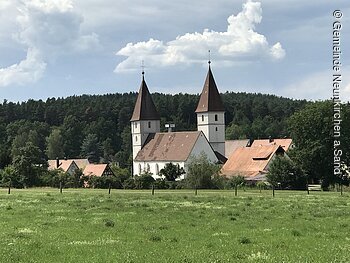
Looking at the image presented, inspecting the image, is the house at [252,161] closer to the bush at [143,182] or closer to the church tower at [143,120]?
the bush at [143,182]

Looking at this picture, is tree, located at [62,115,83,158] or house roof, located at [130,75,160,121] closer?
house roof, located at [130,75,160,121]

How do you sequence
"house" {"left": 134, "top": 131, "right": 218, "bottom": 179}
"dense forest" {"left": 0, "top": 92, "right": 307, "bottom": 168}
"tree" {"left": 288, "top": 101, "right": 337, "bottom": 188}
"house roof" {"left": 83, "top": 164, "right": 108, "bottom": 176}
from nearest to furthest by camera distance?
"tree" {"left": 288, "top": 101, "right": 337, "bottom": 188}, "house roof" {"left": 83, "top": 164, "right": 108, "bottom": 176}, "house" {"left": 134, "top": 131, "right": 218, "bottom": 179}, "dense forest" {"left": 0, "top": 92, "right": 307, "bottom": 168}

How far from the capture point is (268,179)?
71.0 m

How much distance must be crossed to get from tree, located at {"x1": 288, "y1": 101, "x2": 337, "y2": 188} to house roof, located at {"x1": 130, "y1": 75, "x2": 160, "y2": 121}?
44.1 metres

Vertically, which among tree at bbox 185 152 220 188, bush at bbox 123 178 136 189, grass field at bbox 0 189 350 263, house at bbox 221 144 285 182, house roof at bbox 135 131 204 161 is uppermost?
house roof at bbox 135 131 204 161

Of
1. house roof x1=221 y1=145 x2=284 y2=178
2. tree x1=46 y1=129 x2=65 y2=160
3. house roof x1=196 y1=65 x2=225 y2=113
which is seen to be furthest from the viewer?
tree x1=46 y1=129 x2=65 y2=160

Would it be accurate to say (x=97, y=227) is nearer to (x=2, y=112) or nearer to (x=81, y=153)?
(x=81, y=153)

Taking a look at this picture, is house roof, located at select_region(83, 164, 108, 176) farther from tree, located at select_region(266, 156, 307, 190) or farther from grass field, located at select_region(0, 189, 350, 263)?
grass field, located at select_region(0, 189, 350, 263)

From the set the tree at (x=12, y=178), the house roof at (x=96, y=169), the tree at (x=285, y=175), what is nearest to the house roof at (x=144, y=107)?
the house roof at (x=96, y=169)

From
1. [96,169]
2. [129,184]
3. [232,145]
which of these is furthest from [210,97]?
[129,184]

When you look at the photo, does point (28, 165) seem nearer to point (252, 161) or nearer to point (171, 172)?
point (171, 172)

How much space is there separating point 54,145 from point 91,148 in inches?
560

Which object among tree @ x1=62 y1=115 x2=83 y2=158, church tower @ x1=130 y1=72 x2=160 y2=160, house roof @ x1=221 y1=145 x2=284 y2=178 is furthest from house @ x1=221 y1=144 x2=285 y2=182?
tree @ x1=62 y1=115 x2=83 y2=158

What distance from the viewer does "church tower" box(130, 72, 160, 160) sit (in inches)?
4456
